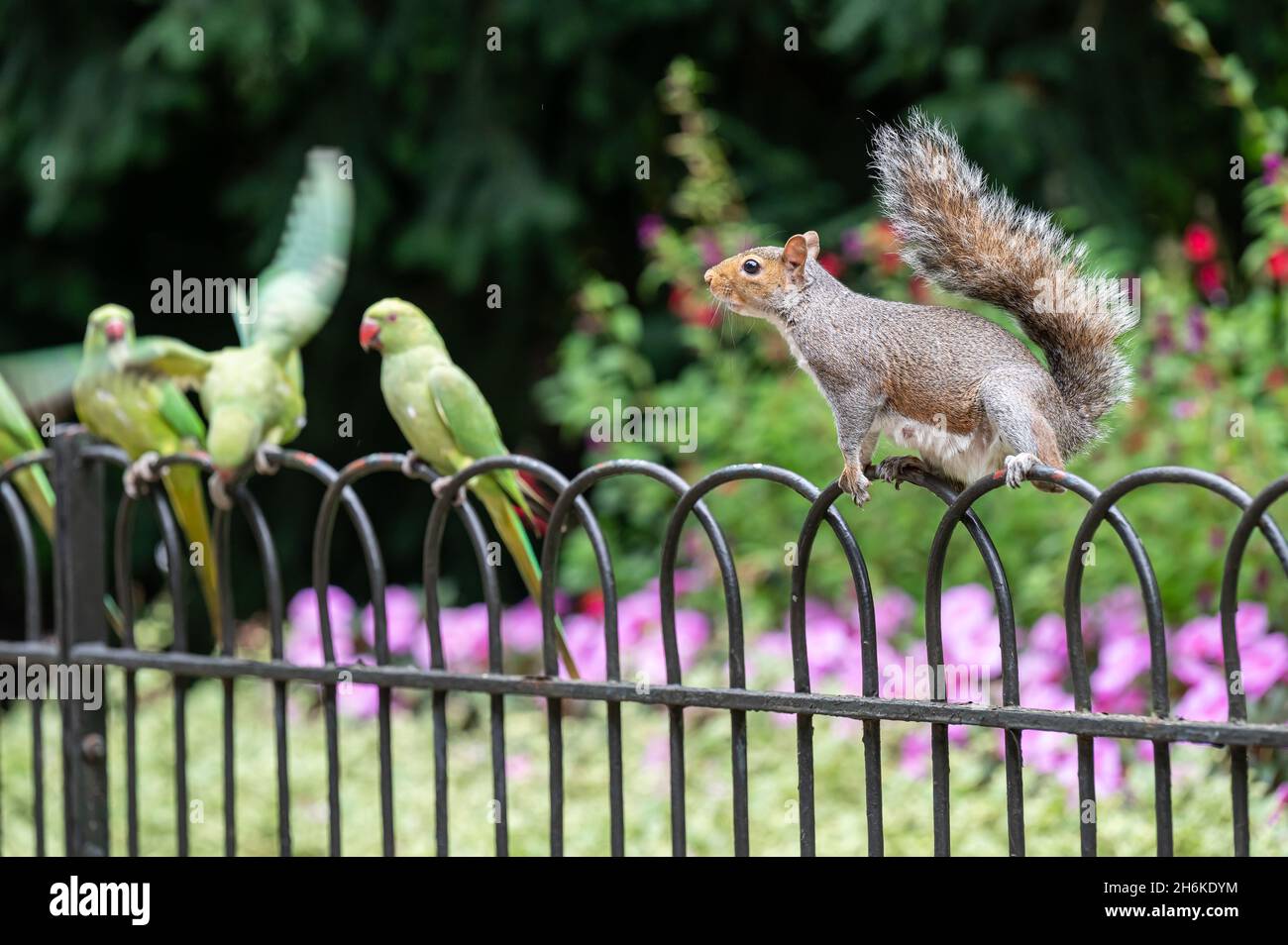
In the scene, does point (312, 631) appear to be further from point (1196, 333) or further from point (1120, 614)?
point (1196, 333)

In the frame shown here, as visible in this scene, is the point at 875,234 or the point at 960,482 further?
the point at 875,234

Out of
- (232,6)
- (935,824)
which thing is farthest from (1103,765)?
(232,6)

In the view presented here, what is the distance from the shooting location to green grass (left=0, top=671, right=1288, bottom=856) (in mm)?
2807

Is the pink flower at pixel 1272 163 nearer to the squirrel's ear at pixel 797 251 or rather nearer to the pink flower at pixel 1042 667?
the pink flower at pixel 1042 667

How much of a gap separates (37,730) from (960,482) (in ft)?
5.56

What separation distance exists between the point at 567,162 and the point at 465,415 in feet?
11.9

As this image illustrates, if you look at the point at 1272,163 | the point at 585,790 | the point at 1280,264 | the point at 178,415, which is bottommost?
the point at 585,790

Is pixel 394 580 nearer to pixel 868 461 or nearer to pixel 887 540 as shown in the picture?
pixel 887 540

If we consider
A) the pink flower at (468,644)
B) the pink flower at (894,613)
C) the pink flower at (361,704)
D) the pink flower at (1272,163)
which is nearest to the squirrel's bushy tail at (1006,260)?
the pink flower at (1272,163)

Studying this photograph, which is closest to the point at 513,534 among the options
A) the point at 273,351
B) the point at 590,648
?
the point at 273,351

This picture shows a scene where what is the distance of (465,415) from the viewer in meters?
2.04

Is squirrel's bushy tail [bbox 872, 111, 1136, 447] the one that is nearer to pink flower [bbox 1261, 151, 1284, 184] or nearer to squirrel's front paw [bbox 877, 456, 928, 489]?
squirrel's front paw [bbox 877, 456, 928, 489]

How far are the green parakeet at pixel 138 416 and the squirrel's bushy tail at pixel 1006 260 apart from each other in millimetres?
1270

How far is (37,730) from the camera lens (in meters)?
2.54
